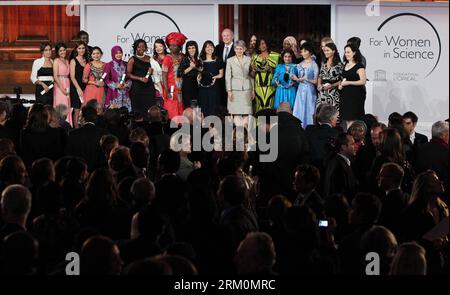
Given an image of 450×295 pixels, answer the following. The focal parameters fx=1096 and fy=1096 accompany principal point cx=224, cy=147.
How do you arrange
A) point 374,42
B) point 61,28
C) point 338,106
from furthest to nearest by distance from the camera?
point 61,28 < point 374,42 < point 338,106

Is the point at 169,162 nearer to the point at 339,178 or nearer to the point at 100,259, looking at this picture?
the point at 339,178

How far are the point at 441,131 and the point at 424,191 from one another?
237 cm

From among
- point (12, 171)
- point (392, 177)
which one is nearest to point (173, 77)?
point (12, 171)

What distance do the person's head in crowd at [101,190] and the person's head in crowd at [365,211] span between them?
1637mm

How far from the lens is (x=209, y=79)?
15336mm

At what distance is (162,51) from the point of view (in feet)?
50.5

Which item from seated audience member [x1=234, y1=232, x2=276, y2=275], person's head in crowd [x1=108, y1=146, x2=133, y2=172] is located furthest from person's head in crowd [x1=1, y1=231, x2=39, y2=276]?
person's head in crowd [x1=108, y1=146, x2=133, y2=172]

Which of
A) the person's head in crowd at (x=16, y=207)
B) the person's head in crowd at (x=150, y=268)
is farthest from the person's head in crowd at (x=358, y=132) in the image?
the person's head in crowd at (x=150, y=268)

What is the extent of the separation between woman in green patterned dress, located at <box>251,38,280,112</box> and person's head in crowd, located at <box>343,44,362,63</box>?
5.04 ft

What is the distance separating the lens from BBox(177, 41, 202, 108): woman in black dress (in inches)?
596

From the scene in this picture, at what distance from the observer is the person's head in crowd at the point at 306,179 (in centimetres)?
798
